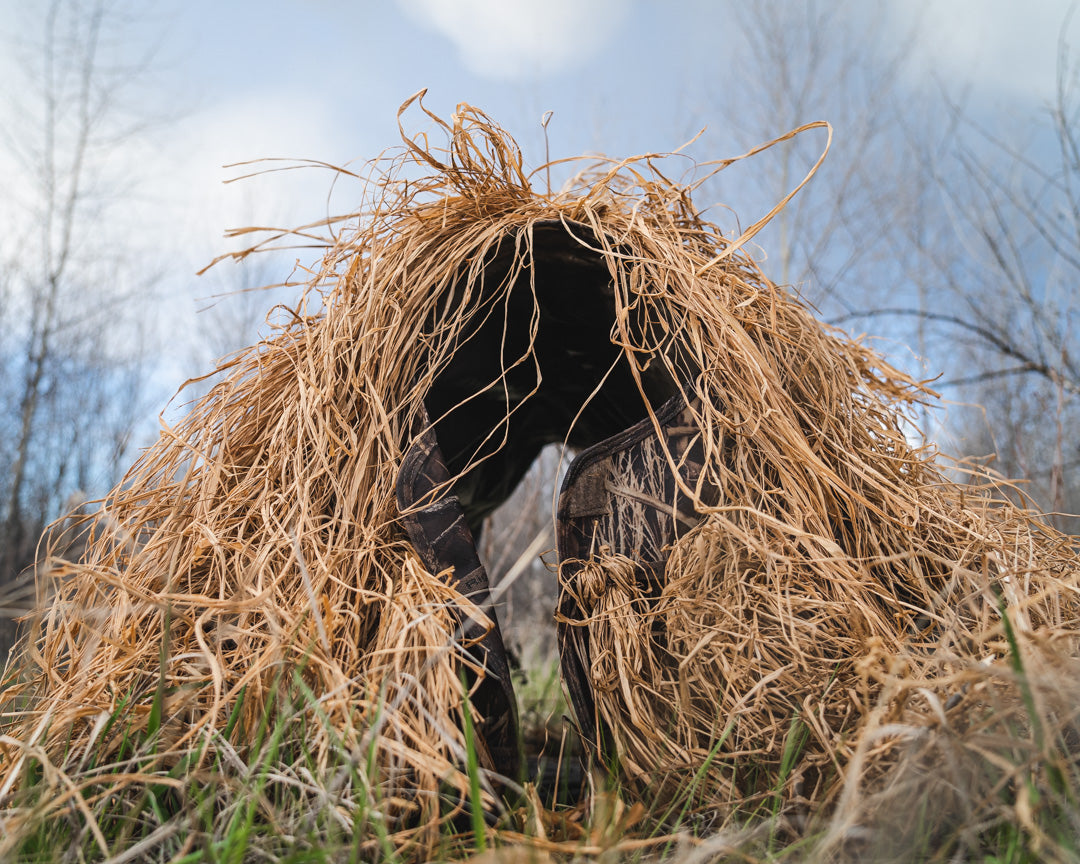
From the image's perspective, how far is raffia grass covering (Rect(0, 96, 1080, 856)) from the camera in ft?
2.40

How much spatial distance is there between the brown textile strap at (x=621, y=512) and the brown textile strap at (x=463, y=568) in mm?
→ 146

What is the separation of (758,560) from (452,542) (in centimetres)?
45

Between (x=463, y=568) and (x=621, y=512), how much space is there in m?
0.28

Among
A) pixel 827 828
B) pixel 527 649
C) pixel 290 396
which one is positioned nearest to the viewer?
pixel 827 828

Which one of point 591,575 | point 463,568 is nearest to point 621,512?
point 591,575

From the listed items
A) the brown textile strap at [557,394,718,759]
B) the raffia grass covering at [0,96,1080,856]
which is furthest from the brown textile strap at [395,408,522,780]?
the brown textile strap at [557,394,718,759]

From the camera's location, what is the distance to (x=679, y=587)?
0.92 meters

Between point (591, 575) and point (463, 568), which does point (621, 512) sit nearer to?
point (591, 575)

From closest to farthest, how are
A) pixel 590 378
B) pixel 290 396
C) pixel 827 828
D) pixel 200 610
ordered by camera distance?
pixel 827 828
pixel 200 610
pixel 290 396
pixel 590 378

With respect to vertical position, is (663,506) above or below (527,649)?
above

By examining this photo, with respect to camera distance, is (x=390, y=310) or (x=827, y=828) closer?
(x=827, y=828)

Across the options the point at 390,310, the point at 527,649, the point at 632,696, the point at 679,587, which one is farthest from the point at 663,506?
the point at 527,649

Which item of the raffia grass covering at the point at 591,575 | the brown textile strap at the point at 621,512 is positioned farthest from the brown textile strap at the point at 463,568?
the brown textile strap at the point at 621,512

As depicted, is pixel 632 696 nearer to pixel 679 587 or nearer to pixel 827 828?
pixel 679 587
